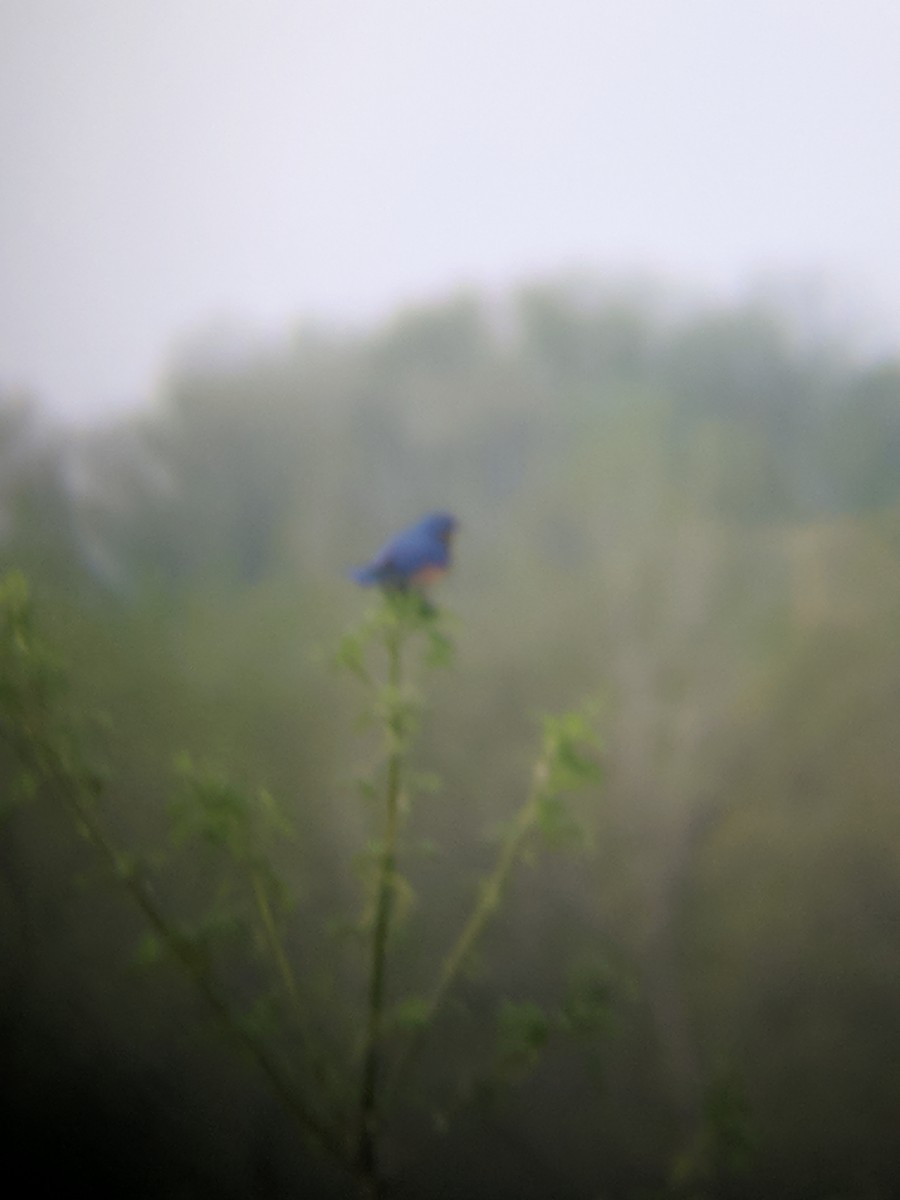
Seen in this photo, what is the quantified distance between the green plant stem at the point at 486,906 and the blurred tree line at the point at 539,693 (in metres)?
0.28

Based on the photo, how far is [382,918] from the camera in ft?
3.41

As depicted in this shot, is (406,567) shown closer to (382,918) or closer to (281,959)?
(382,918)

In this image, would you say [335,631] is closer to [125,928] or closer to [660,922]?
[125,928]

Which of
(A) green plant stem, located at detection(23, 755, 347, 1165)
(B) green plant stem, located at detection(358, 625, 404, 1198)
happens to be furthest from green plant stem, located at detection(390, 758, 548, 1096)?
(A) green plant stem, located at detection(23, 755, 347, 1165)

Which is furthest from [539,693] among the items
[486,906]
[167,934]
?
[167,934]

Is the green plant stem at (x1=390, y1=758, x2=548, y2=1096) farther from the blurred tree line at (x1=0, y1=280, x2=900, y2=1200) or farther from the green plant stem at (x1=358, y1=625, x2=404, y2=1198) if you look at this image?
the blurred tree line at (x1=0, y1=280, x2=900, y2=1200)

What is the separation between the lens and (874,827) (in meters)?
2.19

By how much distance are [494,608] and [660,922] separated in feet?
3.40

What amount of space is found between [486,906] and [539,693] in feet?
4.35

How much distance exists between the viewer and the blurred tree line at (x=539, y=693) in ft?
5.90

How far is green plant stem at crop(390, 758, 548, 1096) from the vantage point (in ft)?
3.29

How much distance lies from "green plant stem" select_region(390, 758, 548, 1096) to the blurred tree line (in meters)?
0.28

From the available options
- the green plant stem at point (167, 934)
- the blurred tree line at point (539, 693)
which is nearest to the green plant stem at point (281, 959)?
the green plant stem at point (167, 934)

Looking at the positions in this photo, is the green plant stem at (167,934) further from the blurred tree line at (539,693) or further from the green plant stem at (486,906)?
the blurred tree line at (539,693)
